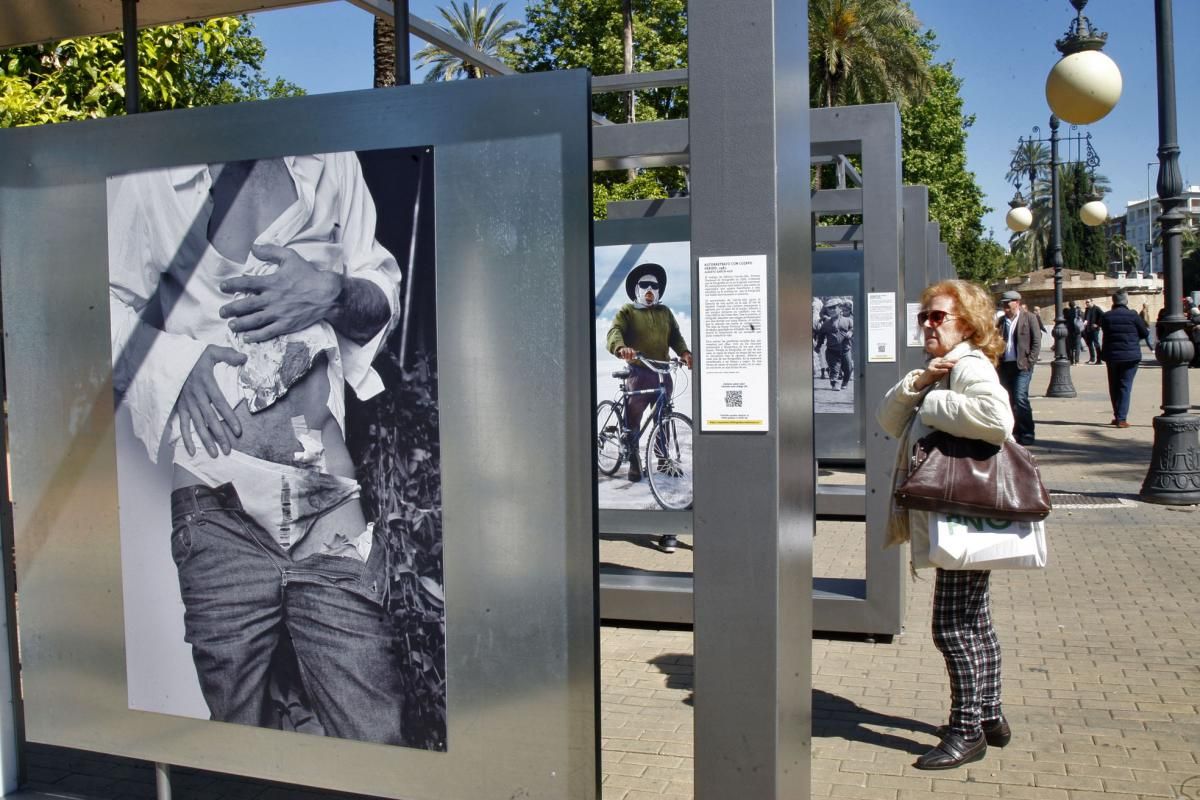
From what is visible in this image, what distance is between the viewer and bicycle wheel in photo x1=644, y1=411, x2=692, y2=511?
7.29 m

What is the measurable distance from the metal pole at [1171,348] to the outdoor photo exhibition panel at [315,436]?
887 centimetres

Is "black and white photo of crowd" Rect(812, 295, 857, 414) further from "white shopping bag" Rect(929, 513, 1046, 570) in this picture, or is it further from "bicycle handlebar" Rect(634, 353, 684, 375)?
"white shopping bag" Rect(929, 513, 1046, 570)

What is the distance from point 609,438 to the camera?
7418mm

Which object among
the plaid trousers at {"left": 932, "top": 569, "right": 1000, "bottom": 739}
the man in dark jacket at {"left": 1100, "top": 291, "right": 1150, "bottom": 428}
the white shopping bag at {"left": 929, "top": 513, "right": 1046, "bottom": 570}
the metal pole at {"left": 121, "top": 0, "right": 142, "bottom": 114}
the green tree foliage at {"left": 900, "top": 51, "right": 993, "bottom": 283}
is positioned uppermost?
the green tree foliage at {"left": 900, "top": 51, "right": 993, "bottom": 283}

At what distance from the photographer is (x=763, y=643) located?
2801mm

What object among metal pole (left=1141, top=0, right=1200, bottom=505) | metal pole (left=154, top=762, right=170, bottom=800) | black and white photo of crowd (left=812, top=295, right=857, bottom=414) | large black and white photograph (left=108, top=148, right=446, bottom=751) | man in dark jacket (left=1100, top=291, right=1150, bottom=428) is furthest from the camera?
man in dark jacket (left=1100, top=291, right=1150, bottom=428)

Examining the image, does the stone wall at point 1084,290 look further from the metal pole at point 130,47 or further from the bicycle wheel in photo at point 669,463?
the metal pole at point 130,47

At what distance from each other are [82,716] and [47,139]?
70.5 inches

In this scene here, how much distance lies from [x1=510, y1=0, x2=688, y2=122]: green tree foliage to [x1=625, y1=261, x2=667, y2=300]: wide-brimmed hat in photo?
30633 millimetres

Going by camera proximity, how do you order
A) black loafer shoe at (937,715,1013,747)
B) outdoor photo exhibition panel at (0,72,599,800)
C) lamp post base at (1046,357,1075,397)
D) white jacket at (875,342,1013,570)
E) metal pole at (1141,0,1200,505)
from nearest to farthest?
1. outdoor photo exhibition panel at (0,72,599,800)
2. white jacket at (875,342,1013,570)
3. black loafer shoe at (937,715,1013,747)
4. metal pole at (1141,0,1200,505)
5. lamp post base at (1046,357,1075,397)

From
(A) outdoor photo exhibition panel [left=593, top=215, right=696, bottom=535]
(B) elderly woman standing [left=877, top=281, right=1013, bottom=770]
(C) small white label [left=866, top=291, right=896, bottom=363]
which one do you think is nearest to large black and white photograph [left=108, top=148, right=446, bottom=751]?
(B) elderly woman standing [left=877, top=281, right=1013, bottom=770]

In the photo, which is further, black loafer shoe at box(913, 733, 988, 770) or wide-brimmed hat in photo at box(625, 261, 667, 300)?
wide-brimmed hat in photo at box(625, 261, 667, 300)

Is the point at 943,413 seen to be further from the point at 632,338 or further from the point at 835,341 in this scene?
the point at 835,341

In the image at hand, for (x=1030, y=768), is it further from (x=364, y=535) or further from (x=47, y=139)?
(x=47, y=139)
